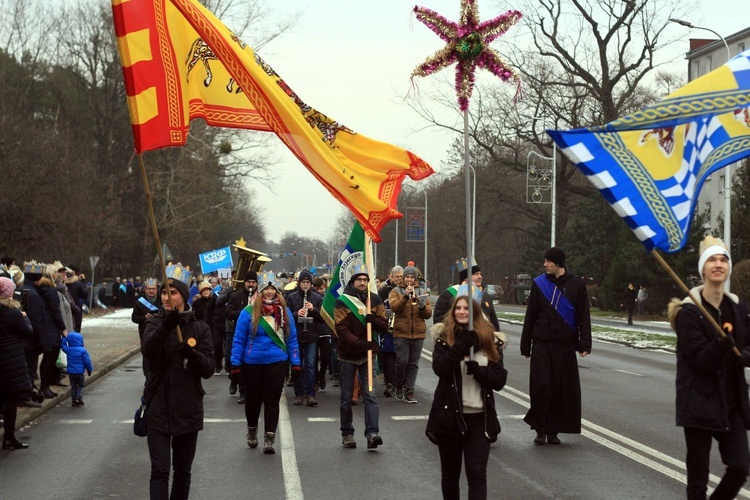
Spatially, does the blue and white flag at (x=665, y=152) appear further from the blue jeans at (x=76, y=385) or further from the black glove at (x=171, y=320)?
the blue jeans at (x=76, y=385)

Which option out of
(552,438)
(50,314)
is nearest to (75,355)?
(50,314)

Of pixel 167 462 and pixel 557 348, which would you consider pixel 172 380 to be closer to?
pixel 167 462

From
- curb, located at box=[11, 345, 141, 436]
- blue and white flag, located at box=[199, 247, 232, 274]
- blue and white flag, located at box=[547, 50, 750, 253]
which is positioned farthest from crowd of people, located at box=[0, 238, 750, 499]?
blue and white flag, located at box=[199, 247, 232, 274]

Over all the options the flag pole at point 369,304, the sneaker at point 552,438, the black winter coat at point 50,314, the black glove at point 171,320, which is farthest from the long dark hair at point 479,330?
the black winter coat at point 50,314

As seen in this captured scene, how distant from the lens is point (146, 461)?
10.5 meters

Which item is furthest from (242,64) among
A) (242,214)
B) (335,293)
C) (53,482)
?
(242,214)

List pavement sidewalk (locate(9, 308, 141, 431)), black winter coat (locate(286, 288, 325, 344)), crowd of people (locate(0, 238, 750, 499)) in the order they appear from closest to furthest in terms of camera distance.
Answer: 1. crowd of people (locate(0, 238, 750, 499))
2. pavement sidewalk (locate(9, 308, 141, 431))
3. black winter coat (locate(286, 288, 325, 344))

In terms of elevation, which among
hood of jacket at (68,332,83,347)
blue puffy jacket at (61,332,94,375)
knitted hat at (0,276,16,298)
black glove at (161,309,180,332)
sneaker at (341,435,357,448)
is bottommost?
sneaker at (341,435,357,448)

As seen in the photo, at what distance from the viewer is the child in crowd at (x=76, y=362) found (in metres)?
14.9

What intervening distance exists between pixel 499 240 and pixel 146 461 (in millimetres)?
79097

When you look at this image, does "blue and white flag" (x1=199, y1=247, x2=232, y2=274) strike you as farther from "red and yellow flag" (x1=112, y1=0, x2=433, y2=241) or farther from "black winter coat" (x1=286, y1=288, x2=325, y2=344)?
"red and yellow flag" (x1=112, y1=0, x2=433, y2=241)

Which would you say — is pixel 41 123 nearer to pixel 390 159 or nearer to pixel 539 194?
pixel 539 194

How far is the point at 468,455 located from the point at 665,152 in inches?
88.5

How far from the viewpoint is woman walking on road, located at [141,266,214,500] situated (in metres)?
7.27
